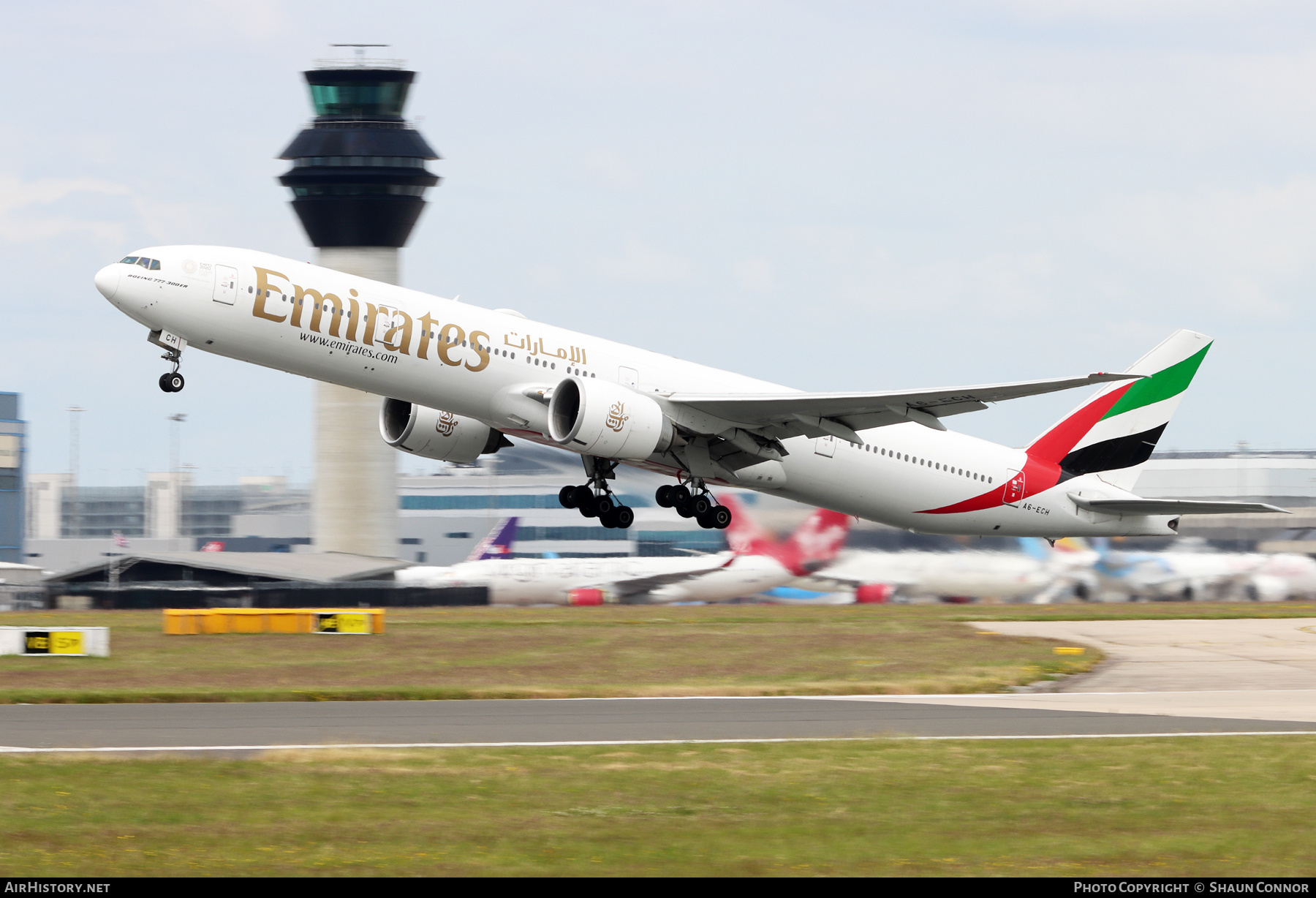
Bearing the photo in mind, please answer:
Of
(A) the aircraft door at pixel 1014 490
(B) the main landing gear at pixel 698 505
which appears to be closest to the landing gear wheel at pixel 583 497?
(B) the main landing gear at pixel 698 505

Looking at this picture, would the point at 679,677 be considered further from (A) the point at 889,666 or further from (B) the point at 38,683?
(B) the point at 38,683

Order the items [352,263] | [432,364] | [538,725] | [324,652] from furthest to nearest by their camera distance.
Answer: [352,263], [324,652], [432,364], [538,725]

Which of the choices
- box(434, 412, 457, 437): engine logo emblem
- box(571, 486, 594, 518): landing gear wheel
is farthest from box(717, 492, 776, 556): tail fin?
box(434, 412, 457, 437): engine logo emblem

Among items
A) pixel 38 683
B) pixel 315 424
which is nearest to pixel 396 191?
pixel 315 424

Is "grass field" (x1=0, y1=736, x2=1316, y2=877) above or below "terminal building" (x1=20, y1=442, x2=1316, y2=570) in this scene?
below

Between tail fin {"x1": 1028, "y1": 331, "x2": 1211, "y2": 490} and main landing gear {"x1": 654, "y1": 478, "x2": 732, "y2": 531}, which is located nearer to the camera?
main landing gear {"x1": 654, "y1": 478, "x2": 732, "y2": 531}

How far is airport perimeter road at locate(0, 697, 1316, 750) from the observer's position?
1000 inches

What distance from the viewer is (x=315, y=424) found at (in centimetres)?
9269

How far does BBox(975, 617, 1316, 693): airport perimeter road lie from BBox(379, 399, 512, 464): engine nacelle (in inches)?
594

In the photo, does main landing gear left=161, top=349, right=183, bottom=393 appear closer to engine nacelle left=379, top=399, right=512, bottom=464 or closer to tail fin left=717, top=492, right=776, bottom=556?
engine nacelle left=379, top=399, right=512, bottom=464

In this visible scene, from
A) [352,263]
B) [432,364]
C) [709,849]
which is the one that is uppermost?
[352,263]

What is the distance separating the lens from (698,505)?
37094 millimetres

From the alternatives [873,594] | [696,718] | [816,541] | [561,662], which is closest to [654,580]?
[873,594]

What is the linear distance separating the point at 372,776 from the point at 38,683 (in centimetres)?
1797
